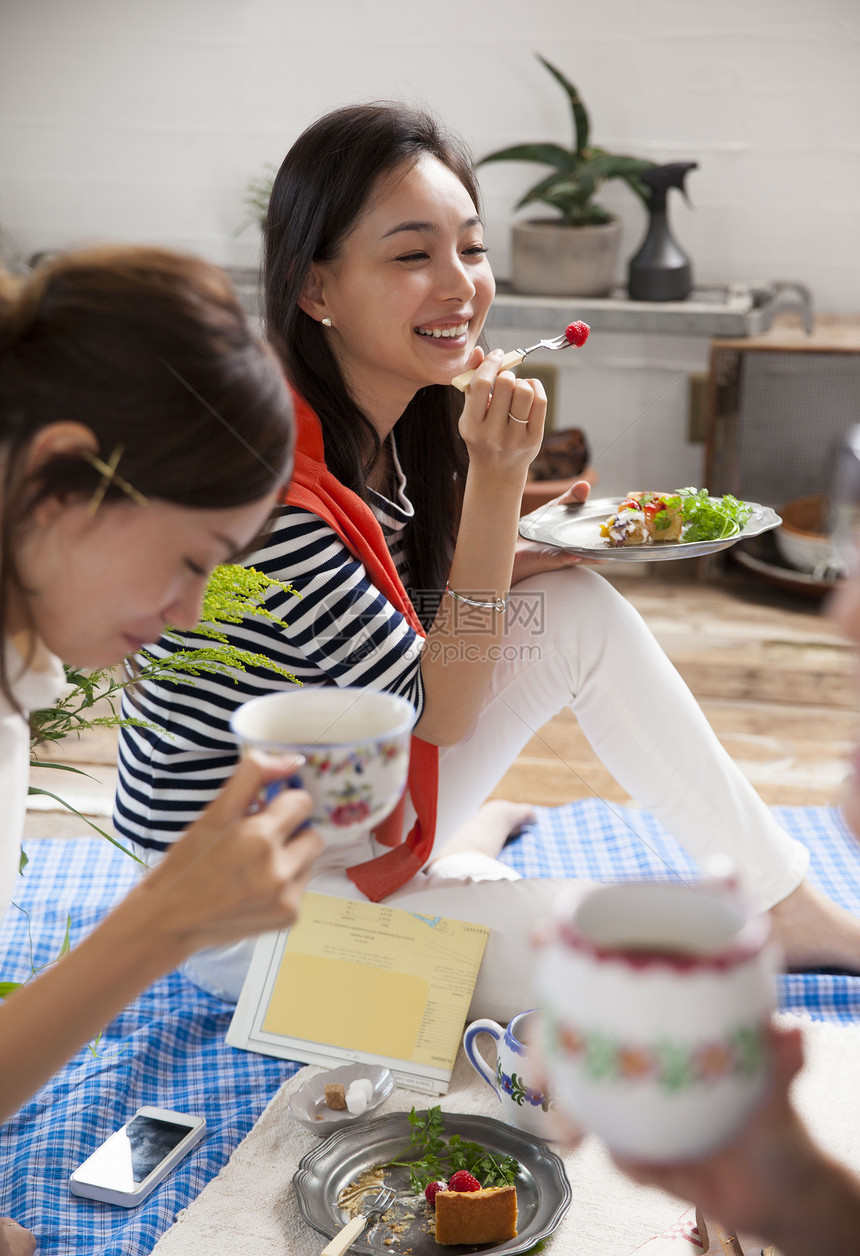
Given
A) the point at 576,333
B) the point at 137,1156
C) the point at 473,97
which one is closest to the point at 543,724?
the point at 576,333

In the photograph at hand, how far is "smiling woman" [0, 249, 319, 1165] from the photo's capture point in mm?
403

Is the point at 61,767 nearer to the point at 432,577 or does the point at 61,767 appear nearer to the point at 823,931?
the point at 432,577

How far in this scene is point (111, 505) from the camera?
426 mm

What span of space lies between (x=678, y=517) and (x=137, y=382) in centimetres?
50

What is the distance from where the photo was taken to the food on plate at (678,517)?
837 millimetres

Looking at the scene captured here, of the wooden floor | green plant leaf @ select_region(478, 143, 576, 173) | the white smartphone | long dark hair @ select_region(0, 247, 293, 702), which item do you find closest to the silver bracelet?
the wooden floor

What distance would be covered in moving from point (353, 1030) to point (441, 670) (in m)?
0.52

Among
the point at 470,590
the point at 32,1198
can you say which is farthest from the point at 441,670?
the point at 32,1198

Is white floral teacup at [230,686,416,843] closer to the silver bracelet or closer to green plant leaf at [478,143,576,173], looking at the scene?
the silver bracelet

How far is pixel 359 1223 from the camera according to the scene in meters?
0.84

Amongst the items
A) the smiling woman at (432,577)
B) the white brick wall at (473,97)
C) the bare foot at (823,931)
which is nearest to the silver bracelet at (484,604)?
the smiling woman at (432,577)

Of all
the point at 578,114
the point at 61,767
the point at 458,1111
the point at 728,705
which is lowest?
the point at 458,1111

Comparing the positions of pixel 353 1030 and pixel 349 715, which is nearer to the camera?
pixel 349 715

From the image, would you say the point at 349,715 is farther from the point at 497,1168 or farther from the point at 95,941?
the point at 497,1168
